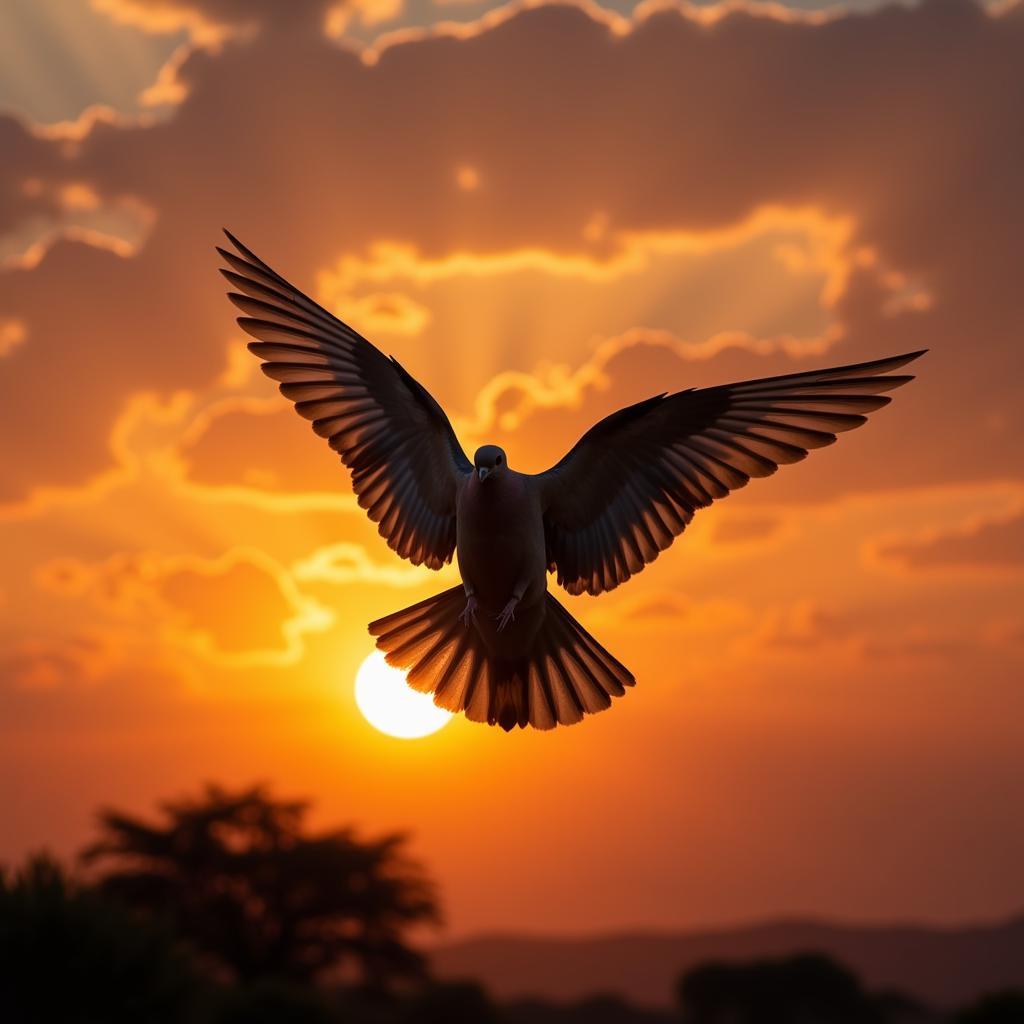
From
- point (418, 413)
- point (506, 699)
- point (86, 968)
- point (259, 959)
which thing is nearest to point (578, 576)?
point (506, 699)

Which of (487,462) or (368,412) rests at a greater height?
(368,412)

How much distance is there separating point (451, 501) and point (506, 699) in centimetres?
139

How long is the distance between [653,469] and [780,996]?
6085 centimetres

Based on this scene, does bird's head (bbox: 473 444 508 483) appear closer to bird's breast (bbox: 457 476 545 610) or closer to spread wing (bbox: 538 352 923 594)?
Result: bird's breast (bbox: 457 476 545 610)

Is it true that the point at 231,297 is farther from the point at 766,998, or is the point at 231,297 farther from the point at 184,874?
the point at 766,998

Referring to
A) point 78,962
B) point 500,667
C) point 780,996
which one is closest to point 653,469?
point 500,667

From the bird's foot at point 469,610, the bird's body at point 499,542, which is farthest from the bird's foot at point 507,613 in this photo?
the bird's foot at point 469,610

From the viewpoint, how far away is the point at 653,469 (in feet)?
33.4

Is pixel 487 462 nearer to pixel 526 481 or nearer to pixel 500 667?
pixel 526 481

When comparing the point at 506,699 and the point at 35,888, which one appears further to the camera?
the point at 35,888

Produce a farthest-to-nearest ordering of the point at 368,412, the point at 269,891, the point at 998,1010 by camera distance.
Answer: the point at 269,891 → the point at 998,1010 → the point at 368,412

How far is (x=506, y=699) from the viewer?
1011 centimetres

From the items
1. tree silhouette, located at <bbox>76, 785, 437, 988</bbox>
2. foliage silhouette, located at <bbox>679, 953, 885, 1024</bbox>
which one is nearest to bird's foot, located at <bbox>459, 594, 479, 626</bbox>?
tree silhouette, located at <bbox>76, 785, 437, 988</bbox>

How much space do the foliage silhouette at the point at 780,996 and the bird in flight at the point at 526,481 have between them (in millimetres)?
59790
